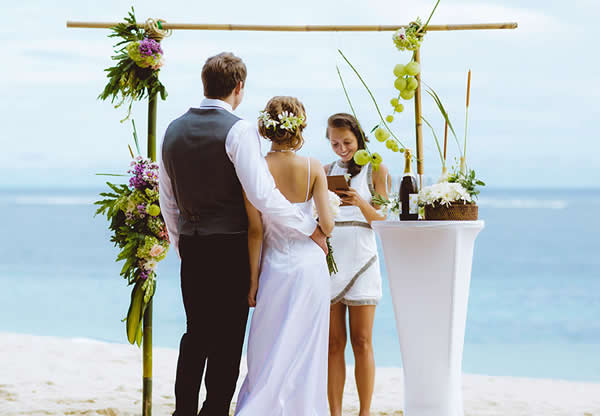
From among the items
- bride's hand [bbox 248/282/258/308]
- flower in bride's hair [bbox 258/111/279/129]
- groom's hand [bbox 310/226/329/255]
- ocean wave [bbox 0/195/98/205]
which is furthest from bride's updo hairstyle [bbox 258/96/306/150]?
ocean wave [bbox 0/195/98/205]

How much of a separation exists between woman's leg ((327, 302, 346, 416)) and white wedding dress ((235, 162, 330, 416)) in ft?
1.47

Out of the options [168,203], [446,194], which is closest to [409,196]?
[446,194]

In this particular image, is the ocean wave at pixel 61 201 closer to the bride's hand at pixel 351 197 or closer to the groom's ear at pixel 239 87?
the bride's hand at pixel 351 197

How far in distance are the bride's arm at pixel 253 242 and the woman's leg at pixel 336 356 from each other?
66 cm

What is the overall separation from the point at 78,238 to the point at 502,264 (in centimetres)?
1499

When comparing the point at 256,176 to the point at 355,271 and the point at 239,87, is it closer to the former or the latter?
the point at 239,87

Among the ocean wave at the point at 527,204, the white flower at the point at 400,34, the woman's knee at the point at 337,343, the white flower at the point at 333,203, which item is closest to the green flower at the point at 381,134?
the white flower at the point at 333,203

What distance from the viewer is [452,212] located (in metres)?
3.33

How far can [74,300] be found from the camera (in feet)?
50.4

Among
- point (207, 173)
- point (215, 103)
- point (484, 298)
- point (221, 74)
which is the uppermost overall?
point (221, 74)

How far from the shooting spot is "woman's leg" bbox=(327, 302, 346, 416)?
152 inches

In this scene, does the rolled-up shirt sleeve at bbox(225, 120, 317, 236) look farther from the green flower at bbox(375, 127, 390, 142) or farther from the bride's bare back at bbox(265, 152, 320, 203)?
the green flower at bbox(375, 127, 390, 142)

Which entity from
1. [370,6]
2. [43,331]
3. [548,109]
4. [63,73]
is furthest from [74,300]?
[548,109]

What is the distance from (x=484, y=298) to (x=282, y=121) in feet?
43.0
